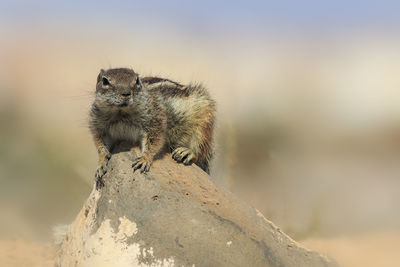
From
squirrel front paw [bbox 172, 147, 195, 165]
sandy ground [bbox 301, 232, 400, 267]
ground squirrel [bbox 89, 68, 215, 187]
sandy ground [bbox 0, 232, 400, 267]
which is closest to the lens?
ground squirrel [bbox 89, 68, 215, 187]

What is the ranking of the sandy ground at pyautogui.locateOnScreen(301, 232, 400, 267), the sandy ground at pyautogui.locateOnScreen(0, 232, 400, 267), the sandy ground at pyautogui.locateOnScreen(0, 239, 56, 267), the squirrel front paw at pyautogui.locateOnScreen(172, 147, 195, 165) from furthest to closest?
1. the sandy ground at pyautogui.locateOnScreen(0, 239, 56, 267)
2. the sandy ground at pyautogui.locateOnScreen(0, 232, 400, 267)
3. the sandy ground at pyautogui.locateOnScreen(301, 232, 400, 267)
4. the squirrel front paw at pyautogui.locateOnScreen(172, 147, 195, 165)

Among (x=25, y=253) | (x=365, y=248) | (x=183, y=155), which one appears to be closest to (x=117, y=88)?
(x=183, y=155)

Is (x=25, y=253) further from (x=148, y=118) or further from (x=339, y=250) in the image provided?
(x=148, y=118)

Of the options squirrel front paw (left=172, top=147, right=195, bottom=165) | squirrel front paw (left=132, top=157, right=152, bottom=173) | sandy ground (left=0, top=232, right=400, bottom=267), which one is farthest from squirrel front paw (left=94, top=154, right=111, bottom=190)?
sandy ground (left=0, top=232, right=400, bottom=267)

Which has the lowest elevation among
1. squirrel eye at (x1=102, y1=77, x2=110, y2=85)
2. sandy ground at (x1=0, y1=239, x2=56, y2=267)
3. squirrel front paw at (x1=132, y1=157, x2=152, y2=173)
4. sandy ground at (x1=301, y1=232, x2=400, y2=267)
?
sandy ground at (x1=0, y1=239, x2=56, y2=267)

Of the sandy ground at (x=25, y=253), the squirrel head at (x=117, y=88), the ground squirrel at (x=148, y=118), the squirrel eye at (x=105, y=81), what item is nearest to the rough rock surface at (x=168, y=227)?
the ground squirrel at (x=148, y=118)

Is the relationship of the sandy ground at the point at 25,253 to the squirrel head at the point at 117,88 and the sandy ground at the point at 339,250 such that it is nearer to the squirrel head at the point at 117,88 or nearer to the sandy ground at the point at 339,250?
the sandy ground at the point at 339,250

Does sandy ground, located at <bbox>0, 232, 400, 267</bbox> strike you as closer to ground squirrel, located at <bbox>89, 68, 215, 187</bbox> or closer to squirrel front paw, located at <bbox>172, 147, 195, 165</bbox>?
ground squirrel, located at <bbox>89, 68, 215, 187</bbox>

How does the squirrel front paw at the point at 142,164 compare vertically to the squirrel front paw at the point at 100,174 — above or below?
above
